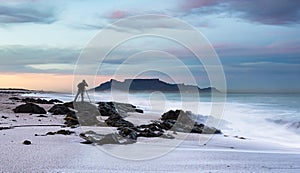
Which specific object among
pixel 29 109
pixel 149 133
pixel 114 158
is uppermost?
pixel 29 109

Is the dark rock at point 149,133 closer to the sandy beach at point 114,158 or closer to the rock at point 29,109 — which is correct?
the sandy beach at point 114,158

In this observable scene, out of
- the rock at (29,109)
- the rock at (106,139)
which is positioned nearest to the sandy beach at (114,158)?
the rock at (106,139)

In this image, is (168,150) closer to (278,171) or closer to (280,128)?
(278,171)

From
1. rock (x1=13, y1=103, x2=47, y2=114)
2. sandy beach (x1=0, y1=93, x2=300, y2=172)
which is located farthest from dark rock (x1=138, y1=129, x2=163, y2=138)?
rock (x1=13, y1=103, x2=47, y2=114)

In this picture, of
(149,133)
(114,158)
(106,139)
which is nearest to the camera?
(114,158)

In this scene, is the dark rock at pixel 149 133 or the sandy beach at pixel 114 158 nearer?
the sandy beach at pixel 114 158

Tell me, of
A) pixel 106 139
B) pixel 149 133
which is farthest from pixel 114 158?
pixel 149 133

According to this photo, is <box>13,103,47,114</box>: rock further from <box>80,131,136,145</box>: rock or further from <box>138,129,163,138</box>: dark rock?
<box>80,131,136,145</box>: rock

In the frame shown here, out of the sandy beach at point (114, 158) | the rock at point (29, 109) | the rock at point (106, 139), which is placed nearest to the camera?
the sandy beach at point (114, 158)

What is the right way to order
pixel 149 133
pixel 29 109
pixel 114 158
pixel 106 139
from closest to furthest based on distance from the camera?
pixel 114 158 < pixel 106 139 < pixel 149 133 < pixel 29 109

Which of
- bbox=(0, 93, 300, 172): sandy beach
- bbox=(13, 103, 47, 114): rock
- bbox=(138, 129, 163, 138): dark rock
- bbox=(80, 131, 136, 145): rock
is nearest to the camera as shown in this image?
bbox=(0, 93, 300, 172): sandy beach

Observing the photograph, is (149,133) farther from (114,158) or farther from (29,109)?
(29,109)

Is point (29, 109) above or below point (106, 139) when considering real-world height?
above

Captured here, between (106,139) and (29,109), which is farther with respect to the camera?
(29,109)
